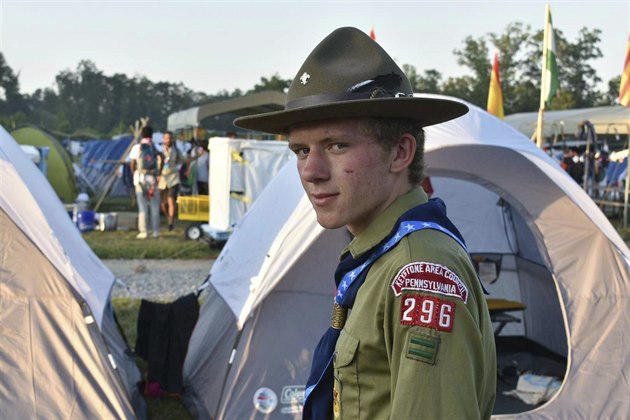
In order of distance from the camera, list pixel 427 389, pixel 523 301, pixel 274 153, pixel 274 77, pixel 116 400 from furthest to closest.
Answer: pixel 274 77 < pixel 274 153 < pixel 523 301 < pixel 116 400 < pixel 427 389

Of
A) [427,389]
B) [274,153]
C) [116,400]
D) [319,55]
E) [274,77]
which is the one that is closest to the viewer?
[427,389]

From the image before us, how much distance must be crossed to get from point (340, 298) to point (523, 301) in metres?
5.69

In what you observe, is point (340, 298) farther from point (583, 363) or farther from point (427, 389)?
point (583, 363)

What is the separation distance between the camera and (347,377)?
1.33 m

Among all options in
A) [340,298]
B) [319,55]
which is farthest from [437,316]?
[319,55]

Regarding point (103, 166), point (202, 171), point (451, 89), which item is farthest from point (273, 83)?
point (202, 171)

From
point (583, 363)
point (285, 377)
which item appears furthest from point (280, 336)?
point (583, 363)

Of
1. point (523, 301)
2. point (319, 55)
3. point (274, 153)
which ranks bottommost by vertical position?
point (523, 301)

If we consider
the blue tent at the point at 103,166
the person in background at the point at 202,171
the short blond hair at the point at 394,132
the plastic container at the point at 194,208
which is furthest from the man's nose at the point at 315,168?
the blue tent at the point at 103,166

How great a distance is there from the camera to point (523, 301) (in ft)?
22.3

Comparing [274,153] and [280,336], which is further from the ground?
[274,153]

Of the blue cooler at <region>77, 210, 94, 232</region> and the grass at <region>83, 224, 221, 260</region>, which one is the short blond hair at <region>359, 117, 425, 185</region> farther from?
the blue cooler at <region>77, 210, 94, 232</region>

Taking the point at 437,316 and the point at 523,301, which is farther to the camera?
the point at 523,301

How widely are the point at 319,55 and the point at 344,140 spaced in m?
0.23
